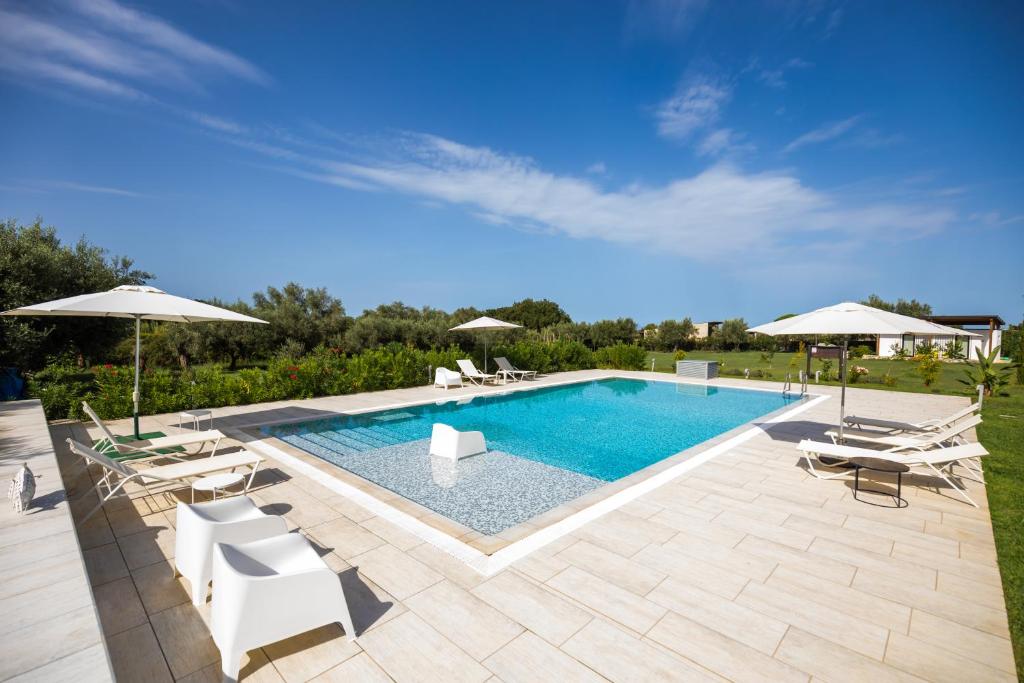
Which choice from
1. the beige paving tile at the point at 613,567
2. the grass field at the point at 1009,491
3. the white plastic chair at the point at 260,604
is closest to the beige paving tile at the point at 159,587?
the white plastic chair at the point at 260,604

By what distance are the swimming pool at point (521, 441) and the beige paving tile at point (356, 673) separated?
6.49ft

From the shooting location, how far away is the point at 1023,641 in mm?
2480

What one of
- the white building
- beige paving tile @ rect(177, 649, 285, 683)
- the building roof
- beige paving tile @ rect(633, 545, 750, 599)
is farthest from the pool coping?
the building roof

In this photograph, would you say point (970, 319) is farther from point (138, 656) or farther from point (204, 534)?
point (138, 656)

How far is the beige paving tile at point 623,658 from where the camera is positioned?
2.20 meters

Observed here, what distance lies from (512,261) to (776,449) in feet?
94.2

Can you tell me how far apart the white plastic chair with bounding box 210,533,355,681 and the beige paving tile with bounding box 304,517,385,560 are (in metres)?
0.98

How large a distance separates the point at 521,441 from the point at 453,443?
5.71 feet

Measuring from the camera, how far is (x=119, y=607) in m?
2.70

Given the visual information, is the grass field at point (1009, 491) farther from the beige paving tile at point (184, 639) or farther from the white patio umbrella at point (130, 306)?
the white patio umbrella at point (130, 306)

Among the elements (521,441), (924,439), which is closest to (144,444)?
(521,441)

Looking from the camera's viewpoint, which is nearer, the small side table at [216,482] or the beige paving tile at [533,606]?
the beige paving tile at [533,606]

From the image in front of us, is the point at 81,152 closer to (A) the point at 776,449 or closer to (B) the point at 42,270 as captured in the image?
(B) the point at 42,270

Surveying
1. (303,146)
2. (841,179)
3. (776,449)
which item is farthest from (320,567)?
(841,179)
